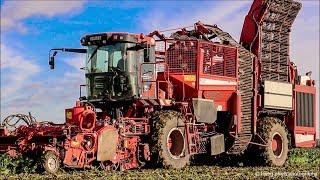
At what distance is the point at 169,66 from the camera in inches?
565

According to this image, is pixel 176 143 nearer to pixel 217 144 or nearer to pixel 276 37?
pixel 217 144

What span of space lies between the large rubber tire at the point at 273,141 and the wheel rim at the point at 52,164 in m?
6.74

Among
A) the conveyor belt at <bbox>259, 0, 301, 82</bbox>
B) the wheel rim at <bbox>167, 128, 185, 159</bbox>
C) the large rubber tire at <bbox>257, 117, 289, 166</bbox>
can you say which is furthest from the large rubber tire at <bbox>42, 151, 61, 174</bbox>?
the conveyor belt at <bbox>259, 0, 301, 82</bbox>

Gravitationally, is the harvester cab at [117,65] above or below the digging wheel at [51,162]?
above

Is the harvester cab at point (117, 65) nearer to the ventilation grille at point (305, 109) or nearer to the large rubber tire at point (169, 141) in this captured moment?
the large rubber tire at point (169, 141)

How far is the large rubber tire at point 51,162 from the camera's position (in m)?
10.5

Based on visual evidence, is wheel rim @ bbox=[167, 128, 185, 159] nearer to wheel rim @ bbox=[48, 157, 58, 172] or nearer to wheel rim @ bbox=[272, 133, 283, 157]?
wheel rim @ bbox=[48, 157, 58, 172]

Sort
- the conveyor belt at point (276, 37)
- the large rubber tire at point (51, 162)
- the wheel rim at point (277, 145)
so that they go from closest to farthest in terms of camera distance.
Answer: the large rubber tire at point (51, 162)
the wheel rim at point (277, 145)
the conveyor belt at point (276, 37)

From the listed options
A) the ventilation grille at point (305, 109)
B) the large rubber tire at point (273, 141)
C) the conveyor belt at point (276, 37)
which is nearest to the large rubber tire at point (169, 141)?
the large rubber tire at point (273, 141)

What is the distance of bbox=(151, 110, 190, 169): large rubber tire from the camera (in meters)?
12.3

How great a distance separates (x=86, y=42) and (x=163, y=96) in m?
2.22

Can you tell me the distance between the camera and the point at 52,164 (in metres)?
10.7

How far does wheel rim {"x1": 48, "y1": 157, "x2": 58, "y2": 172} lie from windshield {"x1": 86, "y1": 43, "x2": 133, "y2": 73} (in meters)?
2.79

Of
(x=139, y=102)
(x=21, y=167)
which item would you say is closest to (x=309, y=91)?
Result: (x=139, y=102)
